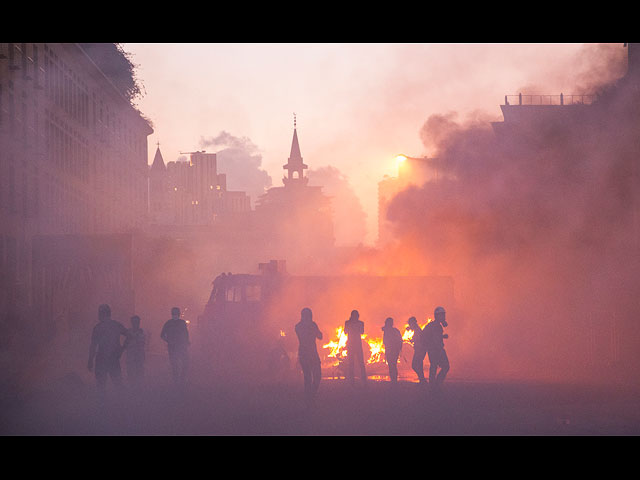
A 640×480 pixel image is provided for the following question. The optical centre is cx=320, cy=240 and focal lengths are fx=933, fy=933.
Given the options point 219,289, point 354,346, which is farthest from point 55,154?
point 354,346

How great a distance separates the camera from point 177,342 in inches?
672

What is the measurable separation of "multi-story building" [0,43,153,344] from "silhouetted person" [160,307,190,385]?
1430cm

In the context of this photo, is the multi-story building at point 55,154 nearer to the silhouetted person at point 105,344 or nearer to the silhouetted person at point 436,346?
the silhouetted person at point 105,344

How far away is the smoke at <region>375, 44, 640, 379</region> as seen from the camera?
1037 inches

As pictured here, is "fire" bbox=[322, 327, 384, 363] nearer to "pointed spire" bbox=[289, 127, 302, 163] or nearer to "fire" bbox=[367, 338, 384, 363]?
"fire" bbox=[367, 338, 384, 363]

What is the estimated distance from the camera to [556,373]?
73.8 ft

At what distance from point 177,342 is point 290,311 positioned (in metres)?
9.31

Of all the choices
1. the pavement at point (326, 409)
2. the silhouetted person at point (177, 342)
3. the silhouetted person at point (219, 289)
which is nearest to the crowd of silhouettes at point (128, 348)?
the silhouetted person at point (177, 342)

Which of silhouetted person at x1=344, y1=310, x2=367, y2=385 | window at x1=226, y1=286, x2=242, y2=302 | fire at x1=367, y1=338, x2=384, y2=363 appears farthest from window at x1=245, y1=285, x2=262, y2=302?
silhouetted person at x1=344, y1=310, x2=367, y2=385

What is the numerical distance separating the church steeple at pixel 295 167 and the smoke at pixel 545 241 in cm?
12991

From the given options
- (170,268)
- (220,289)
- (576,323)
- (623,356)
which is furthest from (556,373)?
(170,268)

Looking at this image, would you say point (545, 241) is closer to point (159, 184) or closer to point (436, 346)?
point (436, 346)

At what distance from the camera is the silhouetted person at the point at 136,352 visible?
57.2ft
